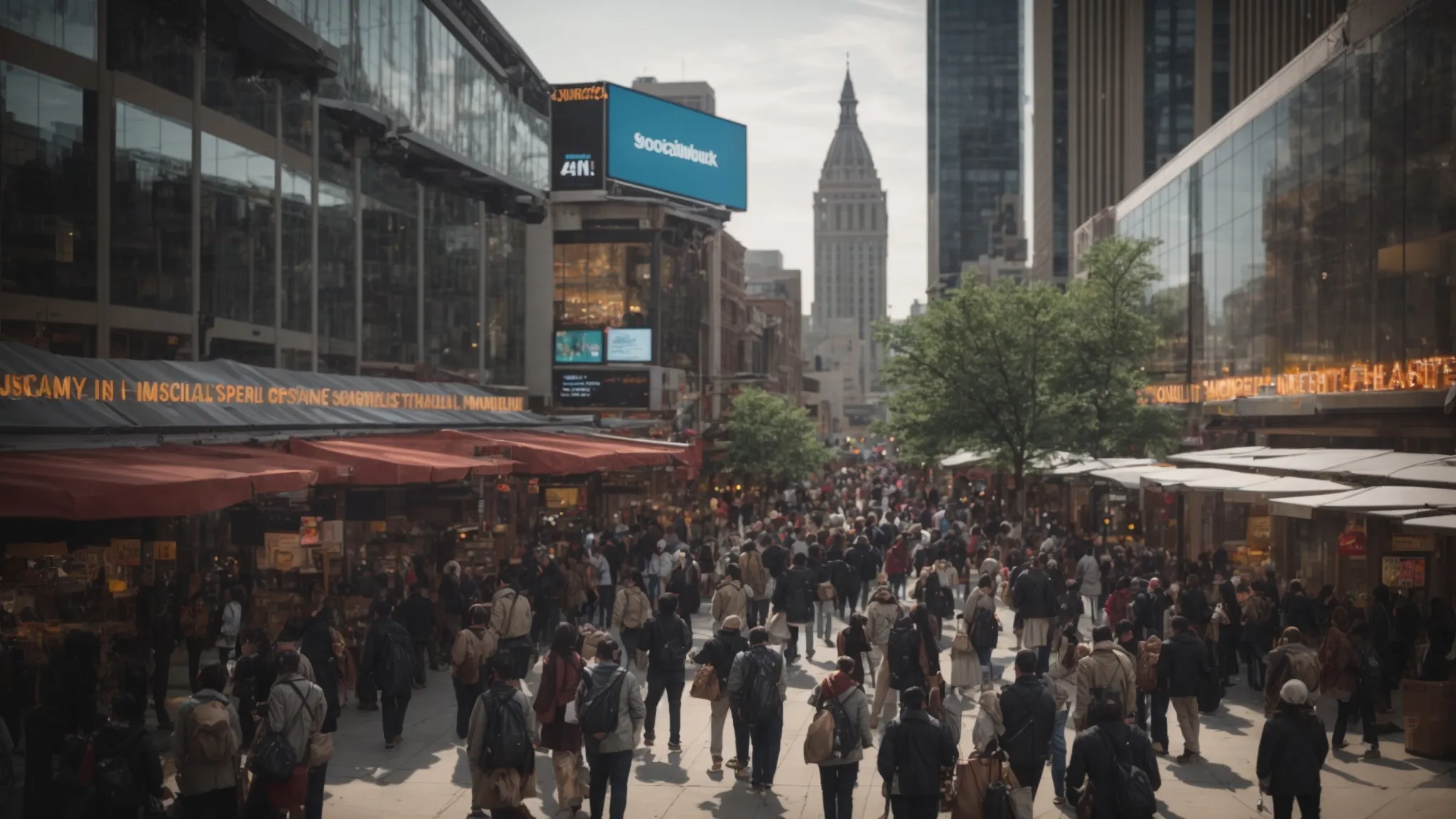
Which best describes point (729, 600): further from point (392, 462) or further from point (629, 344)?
point (629, 344)

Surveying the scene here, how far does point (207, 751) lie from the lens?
9117 mm

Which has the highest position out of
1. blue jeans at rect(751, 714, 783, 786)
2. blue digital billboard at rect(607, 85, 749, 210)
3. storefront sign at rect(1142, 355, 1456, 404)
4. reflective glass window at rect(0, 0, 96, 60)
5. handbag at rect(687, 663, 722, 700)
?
blue digital billboard at rect(607, 85, 749, 210)

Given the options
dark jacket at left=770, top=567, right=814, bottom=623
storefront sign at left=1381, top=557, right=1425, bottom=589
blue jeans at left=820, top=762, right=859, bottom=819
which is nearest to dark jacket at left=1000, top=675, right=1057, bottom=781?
blue jeans at left=820, top=762, right=859, bottom=819

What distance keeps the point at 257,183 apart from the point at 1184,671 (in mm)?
20058

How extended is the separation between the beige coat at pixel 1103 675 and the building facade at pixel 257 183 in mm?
15519

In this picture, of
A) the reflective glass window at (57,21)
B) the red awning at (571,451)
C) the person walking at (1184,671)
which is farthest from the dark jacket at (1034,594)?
the reflective glass window at (57,21)

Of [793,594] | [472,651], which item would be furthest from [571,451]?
[472,651]

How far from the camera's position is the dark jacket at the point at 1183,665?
513 inches

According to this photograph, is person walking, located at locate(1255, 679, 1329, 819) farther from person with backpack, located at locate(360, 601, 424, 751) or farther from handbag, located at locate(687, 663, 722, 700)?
person with backpack, located at locate(360, 601, 424, 751)

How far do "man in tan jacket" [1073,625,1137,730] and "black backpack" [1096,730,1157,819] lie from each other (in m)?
2.64

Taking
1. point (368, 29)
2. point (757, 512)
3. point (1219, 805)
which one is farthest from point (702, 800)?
point (757, 512)

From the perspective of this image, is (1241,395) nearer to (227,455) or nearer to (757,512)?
(757,512)

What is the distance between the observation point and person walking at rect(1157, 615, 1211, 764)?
13.0m

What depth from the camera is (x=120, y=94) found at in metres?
20.3
